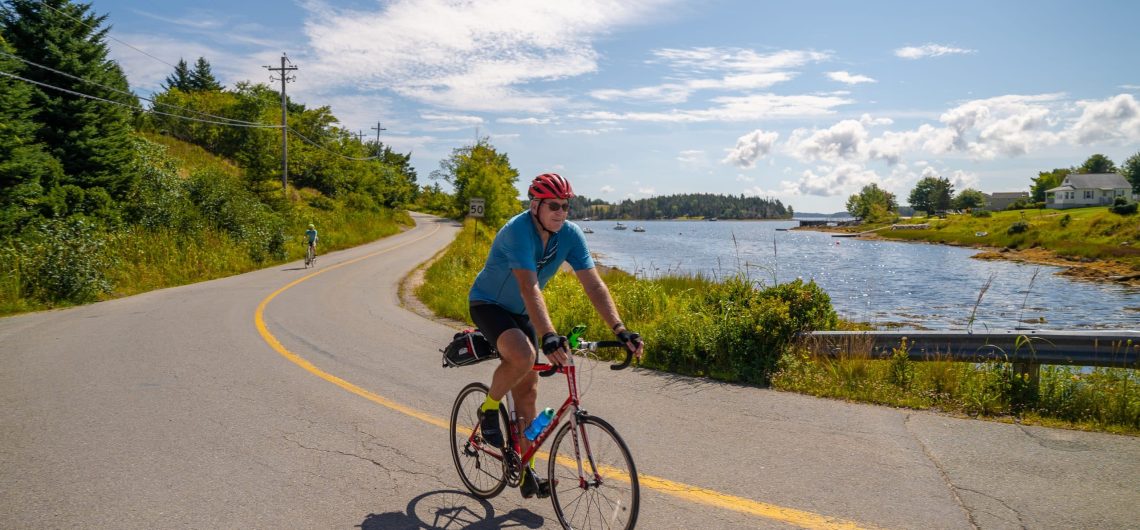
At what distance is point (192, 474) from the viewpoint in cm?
460

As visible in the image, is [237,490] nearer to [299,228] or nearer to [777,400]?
[777,400]

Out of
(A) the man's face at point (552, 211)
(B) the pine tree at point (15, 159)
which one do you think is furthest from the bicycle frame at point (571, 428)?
(B) the pine tree at point (15, 159)

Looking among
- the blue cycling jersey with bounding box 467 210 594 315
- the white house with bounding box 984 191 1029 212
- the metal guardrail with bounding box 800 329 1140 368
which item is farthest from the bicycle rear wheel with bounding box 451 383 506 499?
the white house with bounding box 984 191 1029 212

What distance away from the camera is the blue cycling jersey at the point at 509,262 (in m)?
3.61

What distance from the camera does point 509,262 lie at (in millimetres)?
3547

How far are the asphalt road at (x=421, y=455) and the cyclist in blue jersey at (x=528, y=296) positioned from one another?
0.77 meters

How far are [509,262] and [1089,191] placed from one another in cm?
14684

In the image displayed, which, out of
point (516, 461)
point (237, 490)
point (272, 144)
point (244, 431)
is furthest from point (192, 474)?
point (272, 144)

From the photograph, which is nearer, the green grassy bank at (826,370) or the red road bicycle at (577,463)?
the red road bicycle at (577,463)

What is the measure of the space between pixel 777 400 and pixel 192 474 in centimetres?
513

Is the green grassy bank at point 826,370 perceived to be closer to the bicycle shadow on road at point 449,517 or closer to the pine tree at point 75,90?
the bicycle shadow on road at point 449,517

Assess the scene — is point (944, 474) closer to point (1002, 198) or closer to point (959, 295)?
point (959, 295)

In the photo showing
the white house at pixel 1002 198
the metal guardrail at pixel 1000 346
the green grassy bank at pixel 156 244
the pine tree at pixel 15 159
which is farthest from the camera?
the white house at pixel 1002 198

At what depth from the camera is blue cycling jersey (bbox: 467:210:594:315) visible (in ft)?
11.8
